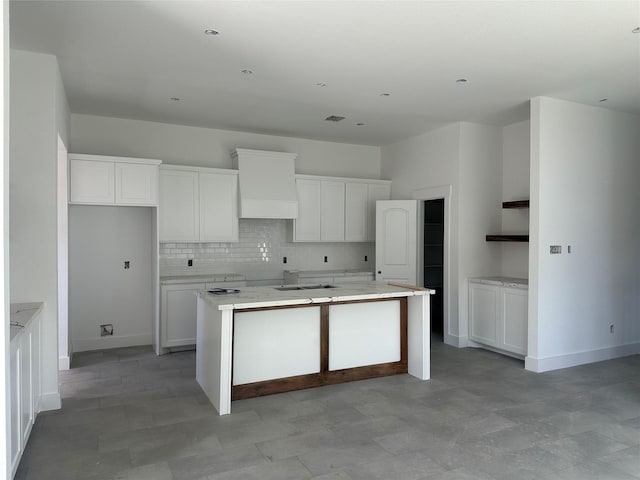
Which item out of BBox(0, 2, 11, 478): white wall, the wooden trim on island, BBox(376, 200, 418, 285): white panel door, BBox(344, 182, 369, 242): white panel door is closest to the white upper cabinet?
A: the wooden trim on island

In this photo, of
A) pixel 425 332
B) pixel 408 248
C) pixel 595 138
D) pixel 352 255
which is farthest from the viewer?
pixel 352 255

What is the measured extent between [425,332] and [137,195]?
12.0ft

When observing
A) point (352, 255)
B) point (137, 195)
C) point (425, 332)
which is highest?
point (137, 195)

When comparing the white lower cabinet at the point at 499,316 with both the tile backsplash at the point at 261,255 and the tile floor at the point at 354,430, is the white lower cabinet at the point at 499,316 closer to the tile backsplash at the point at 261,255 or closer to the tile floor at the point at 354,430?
the tile floor at the point at 354,430

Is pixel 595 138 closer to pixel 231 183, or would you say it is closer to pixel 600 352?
pixel 600 352

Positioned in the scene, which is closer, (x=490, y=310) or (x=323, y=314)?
(x=323, y=314)

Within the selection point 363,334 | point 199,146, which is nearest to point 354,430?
point 363,334

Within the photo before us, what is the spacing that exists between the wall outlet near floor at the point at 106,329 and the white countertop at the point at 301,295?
7.41 feet

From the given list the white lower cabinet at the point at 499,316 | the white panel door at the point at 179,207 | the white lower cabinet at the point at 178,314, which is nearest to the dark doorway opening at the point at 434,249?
the white lower cabinet at the point at 499,316

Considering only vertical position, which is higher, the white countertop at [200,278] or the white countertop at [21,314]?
the white countertop at [200,278]

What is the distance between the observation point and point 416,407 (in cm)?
400

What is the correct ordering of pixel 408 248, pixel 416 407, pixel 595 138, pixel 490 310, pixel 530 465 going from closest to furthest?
pixel 530 465 → pixel 416 407 → pixel 595 138 → pixel 490 310 → pixel 408 248

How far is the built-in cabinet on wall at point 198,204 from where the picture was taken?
19.3 ft

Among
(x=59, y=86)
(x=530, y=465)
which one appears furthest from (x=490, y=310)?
(x=59, y=86)
